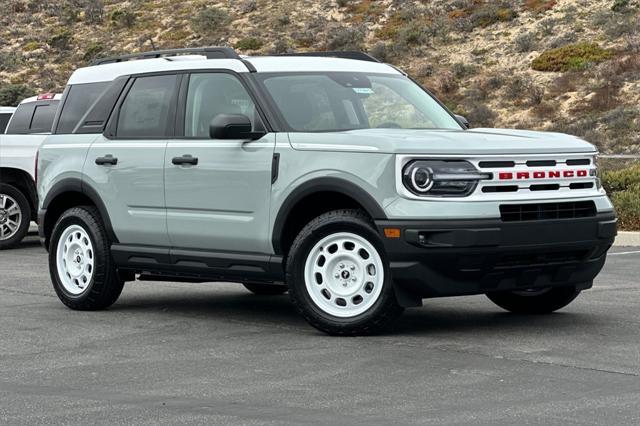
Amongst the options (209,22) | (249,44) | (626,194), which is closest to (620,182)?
(626,194)

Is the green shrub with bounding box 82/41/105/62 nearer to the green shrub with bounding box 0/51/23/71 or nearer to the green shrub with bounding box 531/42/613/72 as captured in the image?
the green shrub with bounding box 0/51/23/71

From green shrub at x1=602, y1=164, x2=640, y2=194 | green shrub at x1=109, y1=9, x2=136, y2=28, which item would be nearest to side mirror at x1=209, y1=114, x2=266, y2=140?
green shrub at x1=602, y1=164, x2=640, y2=194

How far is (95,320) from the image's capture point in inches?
413

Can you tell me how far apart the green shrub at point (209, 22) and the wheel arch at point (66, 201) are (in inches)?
1729

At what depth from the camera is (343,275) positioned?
9180 mm

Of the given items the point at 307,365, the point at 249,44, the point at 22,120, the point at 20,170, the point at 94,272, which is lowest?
the point at 249,44

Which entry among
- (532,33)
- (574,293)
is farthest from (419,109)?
(532,33)

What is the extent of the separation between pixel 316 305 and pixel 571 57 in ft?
119

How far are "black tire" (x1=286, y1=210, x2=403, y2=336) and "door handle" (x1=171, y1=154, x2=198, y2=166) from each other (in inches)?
45.4

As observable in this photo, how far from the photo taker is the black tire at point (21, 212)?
18250 millimetres

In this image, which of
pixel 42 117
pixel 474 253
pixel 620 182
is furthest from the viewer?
pixel 620 182

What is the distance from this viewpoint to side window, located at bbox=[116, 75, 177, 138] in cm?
1048

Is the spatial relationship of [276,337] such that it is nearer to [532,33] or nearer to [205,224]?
[205,224]

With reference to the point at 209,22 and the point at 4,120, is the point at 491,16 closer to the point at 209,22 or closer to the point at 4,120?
the point at 209,22
